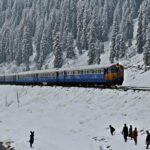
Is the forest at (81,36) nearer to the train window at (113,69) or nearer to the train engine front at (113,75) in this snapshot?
the train engine front at (113,75)

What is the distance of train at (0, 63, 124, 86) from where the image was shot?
176 feet

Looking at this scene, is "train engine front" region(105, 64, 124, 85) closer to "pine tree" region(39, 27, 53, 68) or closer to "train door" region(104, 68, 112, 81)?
"train door" region(104, 68, 112, 81)

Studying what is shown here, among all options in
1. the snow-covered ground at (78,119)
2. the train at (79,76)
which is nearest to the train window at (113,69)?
the train at (79,76)

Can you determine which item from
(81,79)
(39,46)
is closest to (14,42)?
(39,46)

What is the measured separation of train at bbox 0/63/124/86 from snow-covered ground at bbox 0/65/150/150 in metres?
2.55

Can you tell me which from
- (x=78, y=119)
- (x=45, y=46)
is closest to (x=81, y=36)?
(x=45, y=46)

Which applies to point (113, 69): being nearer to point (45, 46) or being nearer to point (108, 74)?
point (108, 74)

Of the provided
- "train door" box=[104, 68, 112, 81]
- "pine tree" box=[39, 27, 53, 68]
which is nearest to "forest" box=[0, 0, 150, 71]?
"pine tree" box=[39, 27, 53, 68]

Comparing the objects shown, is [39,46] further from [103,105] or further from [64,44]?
[103,105]

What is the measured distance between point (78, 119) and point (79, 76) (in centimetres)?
1707

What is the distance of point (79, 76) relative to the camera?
61406mm

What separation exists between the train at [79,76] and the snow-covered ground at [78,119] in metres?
2.55

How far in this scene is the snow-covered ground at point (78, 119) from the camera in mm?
36678

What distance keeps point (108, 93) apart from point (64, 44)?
114 m
